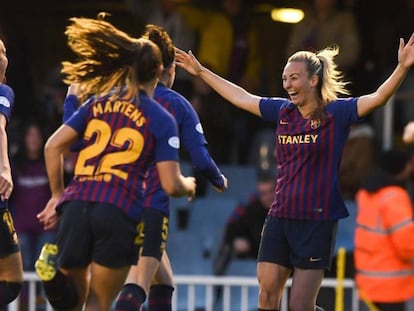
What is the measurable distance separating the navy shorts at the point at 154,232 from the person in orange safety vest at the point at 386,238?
339 cm

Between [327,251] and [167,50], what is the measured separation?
165 centimetres

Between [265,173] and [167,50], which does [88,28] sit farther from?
[265,173]

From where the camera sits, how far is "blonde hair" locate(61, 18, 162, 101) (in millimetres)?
8328

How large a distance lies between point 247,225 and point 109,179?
5.57 meters

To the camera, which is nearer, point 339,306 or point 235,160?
point 339,306

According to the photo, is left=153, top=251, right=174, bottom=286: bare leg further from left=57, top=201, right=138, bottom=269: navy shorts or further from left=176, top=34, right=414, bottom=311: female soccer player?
left=57, top=201, right=138, bottom=269: navy shorts

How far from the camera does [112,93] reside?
8.27 meters

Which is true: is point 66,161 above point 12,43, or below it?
below

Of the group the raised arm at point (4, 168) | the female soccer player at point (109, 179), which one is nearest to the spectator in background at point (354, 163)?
the raised arm at point (4, 168)

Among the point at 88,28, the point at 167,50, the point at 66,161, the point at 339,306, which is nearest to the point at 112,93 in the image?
the point at 88,28

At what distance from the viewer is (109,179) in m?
8.10

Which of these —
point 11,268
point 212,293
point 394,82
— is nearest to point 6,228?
point 11,268

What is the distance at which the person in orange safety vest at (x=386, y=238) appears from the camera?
39.6 feet

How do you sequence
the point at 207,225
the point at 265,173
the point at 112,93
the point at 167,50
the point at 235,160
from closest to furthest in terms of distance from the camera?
the point at 112,93, the point at 167,50, the point at 265,173, the point at 207,225, the point at 235,160
